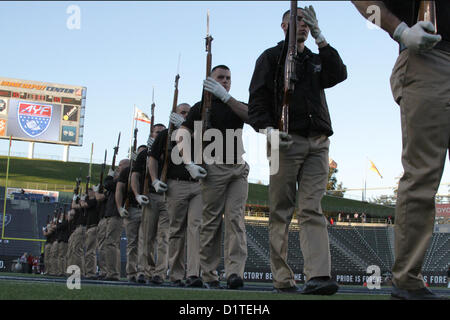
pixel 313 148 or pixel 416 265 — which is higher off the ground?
pixel 313 148

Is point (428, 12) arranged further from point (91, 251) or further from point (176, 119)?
point (91, 251)

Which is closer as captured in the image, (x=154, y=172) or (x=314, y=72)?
(x=314, y=72)

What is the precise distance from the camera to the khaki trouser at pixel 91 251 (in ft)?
45.6

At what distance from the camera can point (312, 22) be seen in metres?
5.11

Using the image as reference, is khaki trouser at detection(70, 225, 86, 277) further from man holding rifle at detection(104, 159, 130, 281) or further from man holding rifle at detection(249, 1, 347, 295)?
man holding rifle at detection(249, 1, 347, 295)

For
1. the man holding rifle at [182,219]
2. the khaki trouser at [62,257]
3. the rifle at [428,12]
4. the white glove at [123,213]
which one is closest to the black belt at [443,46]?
the rifle at [428,12]

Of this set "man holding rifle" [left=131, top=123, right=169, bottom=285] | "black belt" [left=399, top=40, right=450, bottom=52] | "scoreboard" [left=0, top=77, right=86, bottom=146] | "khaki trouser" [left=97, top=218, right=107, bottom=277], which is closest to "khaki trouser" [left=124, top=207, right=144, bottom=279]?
"man holding rifle" [left=131, top=123, right=169, bottom=285]

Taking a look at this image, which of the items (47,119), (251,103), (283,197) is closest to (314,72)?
(251,103)

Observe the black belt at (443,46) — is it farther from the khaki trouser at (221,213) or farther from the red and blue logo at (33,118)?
the red and blue logo at (33,118)

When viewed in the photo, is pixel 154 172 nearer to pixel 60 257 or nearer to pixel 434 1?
pixel 434 1

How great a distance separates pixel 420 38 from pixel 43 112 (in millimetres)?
59095

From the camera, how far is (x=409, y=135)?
3297 millimetres
